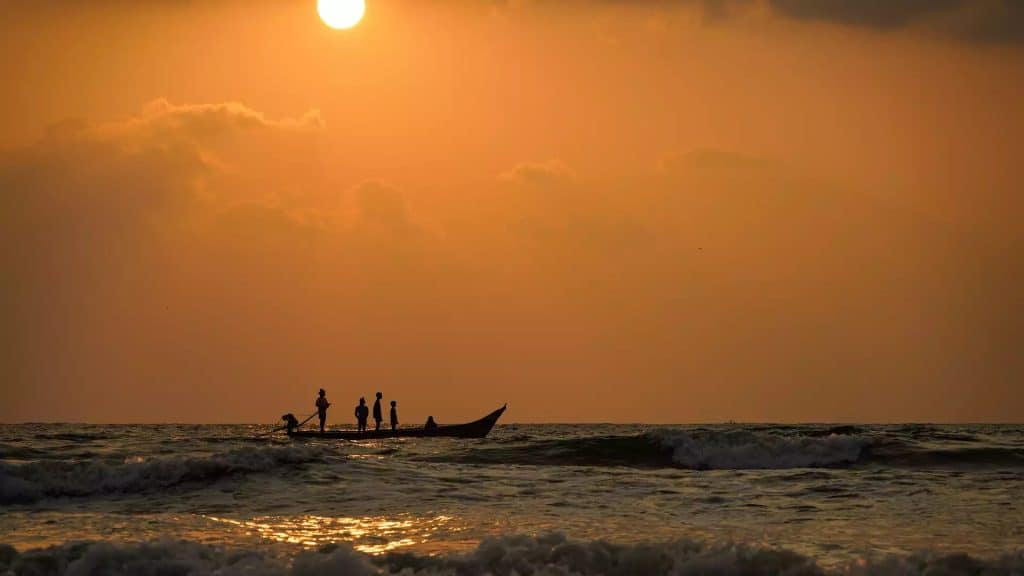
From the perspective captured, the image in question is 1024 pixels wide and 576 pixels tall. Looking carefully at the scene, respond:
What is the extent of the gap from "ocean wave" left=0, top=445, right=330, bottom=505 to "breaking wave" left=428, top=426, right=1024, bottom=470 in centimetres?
924

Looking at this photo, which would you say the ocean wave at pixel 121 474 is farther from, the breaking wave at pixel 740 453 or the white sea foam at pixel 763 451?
the white sea foam at pixel 763 451

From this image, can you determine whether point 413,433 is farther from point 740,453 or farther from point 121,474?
point 121,474

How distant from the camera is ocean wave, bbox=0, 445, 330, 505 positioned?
882 inches

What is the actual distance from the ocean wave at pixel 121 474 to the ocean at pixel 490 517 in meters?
0.05

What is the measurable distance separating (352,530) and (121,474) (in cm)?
886

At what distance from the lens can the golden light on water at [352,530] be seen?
15.9 m

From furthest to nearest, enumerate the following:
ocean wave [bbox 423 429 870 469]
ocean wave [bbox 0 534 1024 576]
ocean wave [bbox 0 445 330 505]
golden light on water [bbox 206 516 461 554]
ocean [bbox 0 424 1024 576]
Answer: ocean wave [bbox 423 429 870 469] → ocean wave [bbox 0 445 330 505] → golden light on water [bbox 206 516 461 554] → ocean [bbox 0 424 1024 576] → ocean wave [bbox 0 534 1024 576]

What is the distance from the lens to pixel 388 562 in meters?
13.9

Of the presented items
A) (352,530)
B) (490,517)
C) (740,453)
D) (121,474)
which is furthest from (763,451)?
(352,530)

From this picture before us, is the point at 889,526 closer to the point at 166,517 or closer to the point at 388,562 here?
the point at 388,562

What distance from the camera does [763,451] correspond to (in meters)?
34.8

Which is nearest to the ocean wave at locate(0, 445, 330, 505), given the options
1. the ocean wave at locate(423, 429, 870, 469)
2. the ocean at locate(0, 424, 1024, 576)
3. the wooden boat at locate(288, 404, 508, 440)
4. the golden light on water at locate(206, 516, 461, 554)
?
the ocean at locate(0, 424, 1024, 576)

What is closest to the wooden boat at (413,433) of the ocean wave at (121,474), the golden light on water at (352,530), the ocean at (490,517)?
the ocean at (490,517)

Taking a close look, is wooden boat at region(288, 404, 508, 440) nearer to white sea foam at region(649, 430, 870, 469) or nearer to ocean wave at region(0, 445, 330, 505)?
white sea foam at region(649, 430, 870, 469)
